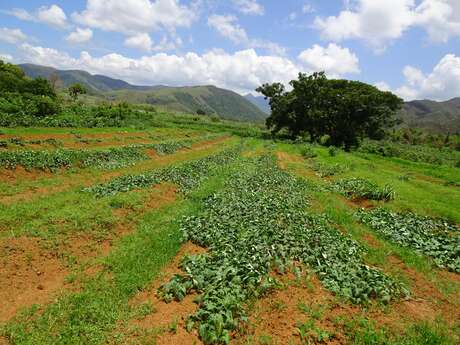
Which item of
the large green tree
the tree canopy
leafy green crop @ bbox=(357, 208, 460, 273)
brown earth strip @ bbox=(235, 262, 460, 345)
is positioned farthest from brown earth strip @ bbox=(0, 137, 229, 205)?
the large green tree

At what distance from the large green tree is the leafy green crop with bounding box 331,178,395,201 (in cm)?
3573

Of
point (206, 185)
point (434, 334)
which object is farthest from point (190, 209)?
point (434, 334)

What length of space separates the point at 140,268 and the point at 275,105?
6164 cm

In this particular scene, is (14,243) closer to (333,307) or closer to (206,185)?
(333,307)

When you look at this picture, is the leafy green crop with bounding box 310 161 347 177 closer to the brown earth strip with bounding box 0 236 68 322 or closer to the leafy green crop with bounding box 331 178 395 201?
the leafy green crop with bounding box 331 178 395 201

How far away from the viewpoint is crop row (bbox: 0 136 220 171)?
19219mm

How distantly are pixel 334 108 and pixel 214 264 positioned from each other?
57158 millimetres

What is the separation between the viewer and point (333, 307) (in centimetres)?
830

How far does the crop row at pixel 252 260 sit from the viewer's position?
777 centimetres

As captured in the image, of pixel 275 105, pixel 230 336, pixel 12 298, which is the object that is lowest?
pixel 12 298

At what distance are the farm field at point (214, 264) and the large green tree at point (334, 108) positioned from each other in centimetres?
4044

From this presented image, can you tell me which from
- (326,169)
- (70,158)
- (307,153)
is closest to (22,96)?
(70,158)

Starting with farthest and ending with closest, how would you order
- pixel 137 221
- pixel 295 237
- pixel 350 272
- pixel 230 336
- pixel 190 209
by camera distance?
pixel 190 209 → pixel 137 221 → pixel 295 237 → pixel 350 272 → pixel 230 336

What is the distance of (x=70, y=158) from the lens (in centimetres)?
2252
